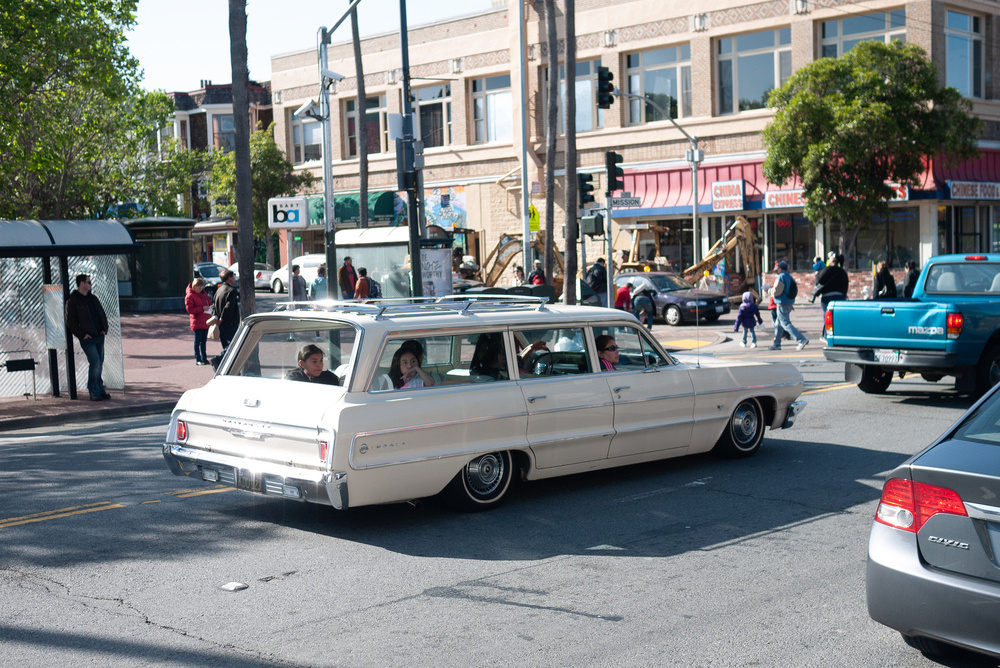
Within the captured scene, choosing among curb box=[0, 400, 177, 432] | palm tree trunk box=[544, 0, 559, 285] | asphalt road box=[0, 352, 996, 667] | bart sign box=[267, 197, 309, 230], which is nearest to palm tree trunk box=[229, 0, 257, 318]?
bart sign box=[267, 197, 309, 230]

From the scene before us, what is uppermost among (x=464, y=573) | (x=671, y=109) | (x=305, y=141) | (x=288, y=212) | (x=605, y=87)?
(x=305, y=141)

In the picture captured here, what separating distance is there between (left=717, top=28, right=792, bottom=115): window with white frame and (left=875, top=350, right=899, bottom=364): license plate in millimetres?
25878

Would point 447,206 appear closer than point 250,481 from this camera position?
No

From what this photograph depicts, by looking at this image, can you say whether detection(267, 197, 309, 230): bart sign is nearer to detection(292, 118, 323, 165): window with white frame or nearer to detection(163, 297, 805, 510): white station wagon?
detection(163, 297, 805, 510): white station wagon

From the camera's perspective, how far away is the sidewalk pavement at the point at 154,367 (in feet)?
47.3

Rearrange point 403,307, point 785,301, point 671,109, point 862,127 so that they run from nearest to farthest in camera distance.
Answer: point 403,307 → point 785,301 → point 862,127 → point 671,109

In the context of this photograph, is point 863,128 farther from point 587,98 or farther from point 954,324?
point 954,324

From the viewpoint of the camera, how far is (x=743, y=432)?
959 cm

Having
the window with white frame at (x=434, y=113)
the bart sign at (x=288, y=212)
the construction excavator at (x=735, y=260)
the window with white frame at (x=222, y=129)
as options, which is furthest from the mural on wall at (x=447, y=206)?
the bart sign at (x=288, y=212)

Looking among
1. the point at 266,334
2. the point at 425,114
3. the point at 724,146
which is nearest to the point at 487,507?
the point at 266,334

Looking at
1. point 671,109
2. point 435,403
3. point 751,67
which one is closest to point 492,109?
point 671,109

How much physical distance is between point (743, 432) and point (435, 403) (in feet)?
11.7

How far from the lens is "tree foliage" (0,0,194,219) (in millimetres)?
22781

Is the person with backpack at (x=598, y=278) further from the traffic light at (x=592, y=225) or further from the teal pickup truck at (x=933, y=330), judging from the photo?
the teal pickup truck at (x=933, y=330)
